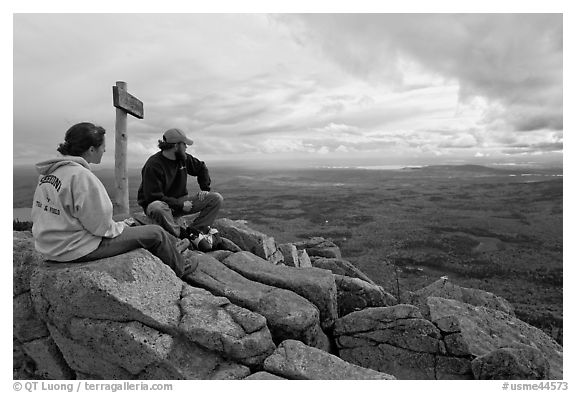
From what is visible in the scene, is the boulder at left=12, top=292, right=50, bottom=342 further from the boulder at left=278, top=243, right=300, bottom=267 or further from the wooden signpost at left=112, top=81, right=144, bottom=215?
the boulder at left=278, top=243, right=300, bottom=267

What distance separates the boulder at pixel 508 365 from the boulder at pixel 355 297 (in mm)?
3362

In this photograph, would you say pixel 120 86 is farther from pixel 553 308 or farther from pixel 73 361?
pixel 553 308

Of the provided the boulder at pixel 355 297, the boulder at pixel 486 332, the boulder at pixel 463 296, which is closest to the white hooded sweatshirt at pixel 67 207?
the boulder at pixel 355 297

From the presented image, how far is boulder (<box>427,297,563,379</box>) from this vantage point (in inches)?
314

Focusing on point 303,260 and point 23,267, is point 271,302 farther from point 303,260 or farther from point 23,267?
point 303,260

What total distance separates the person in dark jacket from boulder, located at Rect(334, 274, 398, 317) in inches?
193

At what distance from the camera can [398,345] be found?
8133mm

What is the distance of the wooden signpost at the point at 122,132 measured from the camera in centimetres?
1181

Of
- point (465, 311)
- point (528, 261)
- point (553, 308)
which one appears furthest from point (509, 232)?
point (465, 311)

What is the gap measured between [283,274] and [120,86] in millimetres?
8640

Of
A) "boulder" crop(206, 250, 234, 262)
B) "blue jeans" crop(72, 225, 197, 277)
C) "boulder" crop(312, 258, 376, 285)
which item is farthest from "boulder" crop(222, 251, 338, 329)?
"boulder" crop(312, 258, 376, 285)

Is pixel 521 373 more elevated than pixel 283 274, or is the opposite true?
pixel 283 274

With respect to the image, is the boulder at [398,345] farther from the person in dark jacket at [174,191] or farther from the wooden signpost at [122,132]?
the wooden signpost at [122,132]

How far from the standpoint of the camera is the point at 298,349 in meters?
6.84
